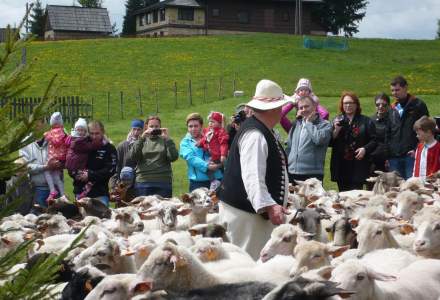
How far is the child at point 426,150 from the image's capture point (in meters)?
10.8

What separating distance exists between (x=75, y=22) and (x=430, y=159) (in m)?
81.6

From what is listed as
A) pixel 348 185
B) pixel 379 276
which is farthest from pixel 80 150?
pixel 379 276

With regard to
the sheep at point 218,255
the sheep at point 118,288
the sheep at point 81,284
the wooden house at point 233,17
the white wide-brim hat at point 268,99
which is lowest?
the sheep at point 218,255

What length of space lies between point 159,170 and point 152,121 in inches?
27.9

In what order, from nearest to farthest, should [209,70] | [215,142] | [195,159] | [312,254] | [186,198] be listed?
1. [312,254]
2. [186,198]
3. [195,159]
4. [215,142]
5. [209,70]

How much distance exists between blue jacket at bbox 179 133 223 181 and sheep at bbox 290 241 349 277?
500 centimetres

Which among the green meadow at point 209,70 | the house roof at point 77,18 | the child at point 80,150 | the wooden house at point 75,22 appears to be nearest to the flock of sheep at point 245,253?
the child at point 80,150

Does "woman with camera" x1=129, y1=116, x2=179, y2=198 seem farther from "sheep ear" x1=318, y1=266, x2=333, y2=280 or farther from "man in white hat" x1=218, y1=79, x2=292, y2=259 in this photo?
"sheep ear" x1=318, y1=266, x2=333, y2=280

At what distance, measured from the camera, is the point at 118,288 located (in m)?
4.83

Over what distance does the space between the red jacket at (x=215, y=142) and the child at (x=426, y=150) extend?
108 inches

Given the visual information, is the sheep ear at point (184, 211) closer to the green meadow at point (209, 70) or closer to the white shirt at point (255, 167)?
the white shirt at point (255, 167)

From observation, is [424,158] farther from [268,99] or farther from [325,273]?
[325,273]

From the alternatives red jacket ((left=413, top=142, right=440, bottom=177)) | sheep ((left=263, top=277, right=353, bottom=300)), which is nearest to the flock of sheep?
sheep ((left=263, top=277, right=353, bottom=300))

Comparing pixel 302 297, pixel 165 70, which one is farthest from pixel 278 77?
pixel 302 297
